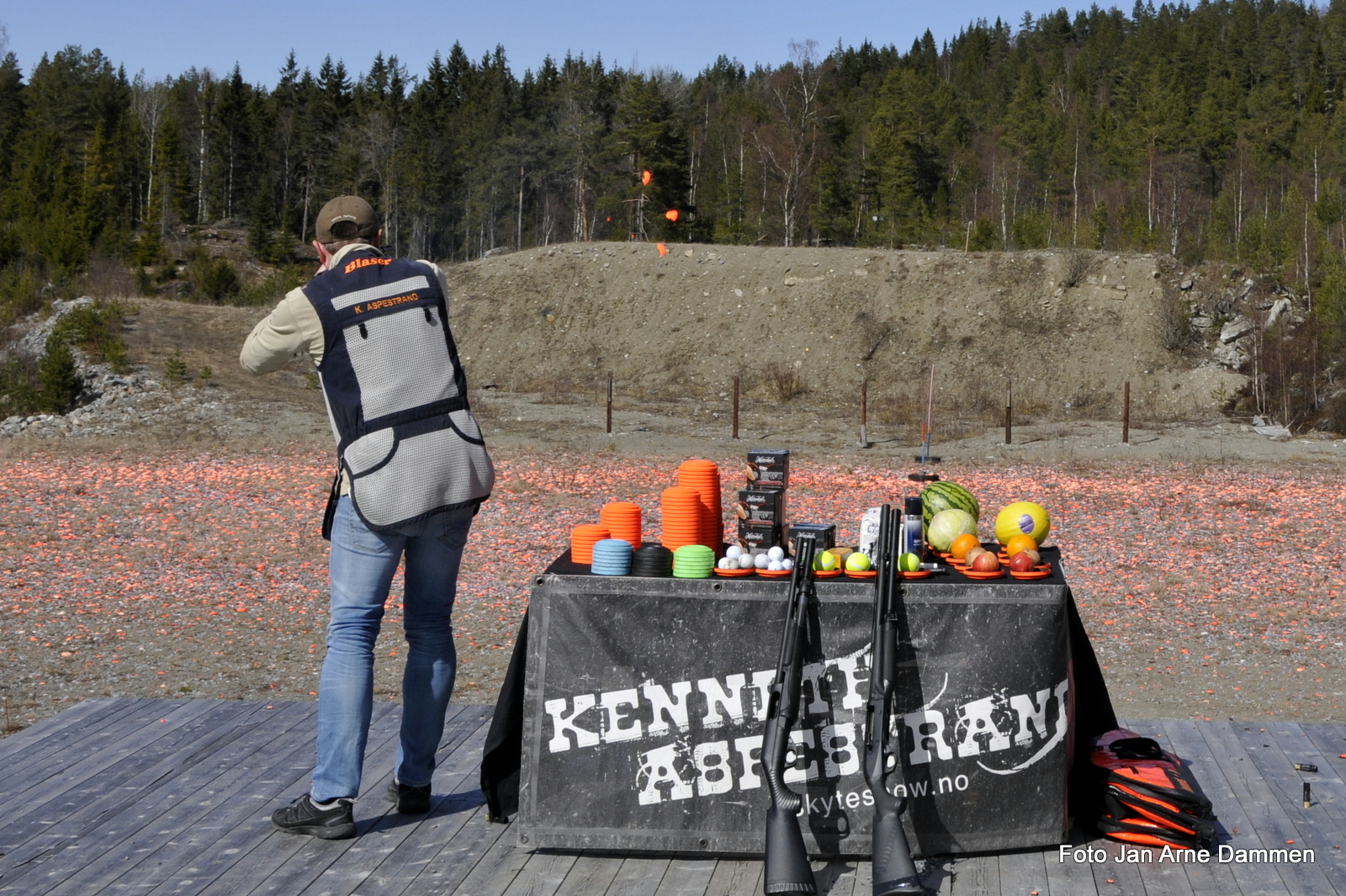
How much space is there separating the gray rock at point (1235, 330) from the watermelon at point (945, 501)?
36.0 meters

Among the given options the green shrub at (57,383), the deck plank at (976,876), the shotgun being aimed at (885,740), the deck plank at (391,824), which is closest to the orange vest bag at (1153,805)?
the deck plank at (976,876)

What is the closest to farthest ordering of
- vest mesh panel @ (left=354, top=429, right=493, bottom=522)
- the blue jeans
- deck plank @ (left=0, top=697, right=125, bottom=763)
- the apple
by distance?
vest mesh panel @ (left=354, top=429, right=493, bottom=522), the blue jeans, the apple, deck plank @ (left=0, top=697, right=125, bottom=763)

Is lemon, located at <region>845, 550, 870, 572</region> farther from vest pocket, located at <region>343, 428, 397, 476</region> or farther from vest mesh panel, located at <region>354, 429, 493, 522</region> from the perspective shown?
vest pocket, located at <region>343, 428, 397, 476</region>

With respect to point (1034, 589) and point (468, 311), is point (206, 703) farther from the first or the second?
point (468, 311)

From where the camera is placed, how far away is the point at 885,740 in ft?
11.9

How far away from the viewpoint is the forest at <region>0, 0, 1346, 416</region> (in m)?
54.7

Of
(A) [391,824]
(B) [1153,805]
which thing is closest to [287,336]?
(A) [391,824]

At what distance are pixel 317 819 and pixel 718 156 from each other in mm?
72396

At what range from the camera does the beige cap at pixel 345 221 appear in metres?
3.87

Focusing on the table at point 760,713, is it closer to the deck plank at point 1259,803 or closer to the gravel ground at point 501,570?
the deck plank at point 1259,803

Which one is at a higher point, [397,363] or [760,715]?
[397,363]

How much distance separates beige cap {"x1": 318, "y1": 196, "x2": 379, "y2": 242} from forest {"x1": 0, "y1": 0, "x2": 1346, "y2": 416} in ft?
129

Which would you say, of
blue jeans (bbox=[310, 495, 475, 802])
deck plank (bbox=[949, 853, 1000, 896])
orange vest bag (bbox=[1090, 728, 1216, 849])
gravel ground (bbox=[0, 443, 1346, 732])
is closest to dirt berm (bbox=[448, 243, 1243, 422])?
gravel ground (bbox=[0, 443, 1346, 732])

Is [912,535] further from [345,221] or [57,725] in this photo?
[57,725]
